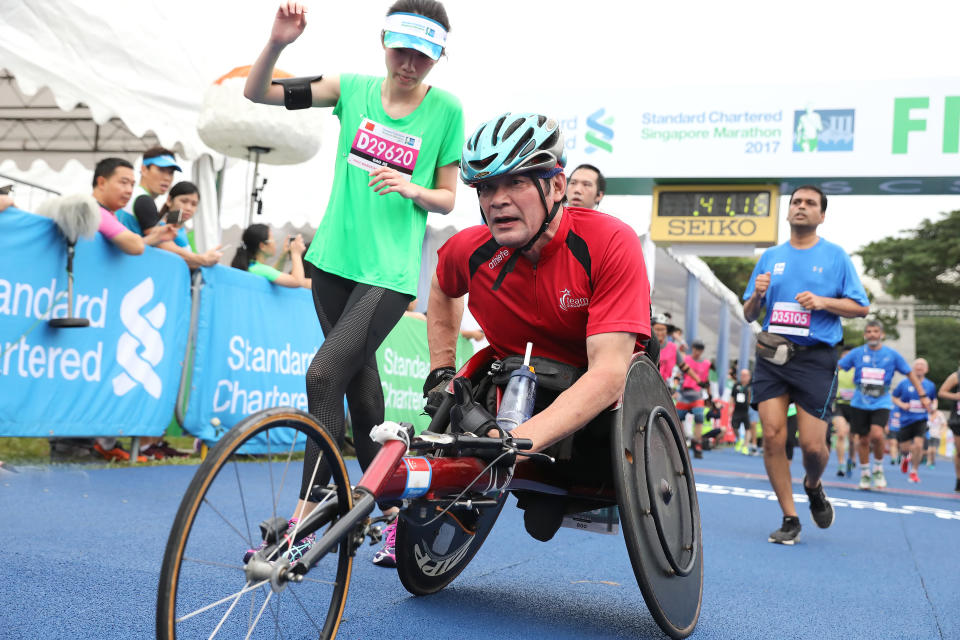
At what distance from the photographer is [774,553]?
486 centimetres

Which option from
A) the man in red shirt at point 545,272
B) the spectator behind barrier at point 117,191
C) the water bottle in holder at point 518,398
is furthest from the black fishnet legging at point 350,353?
the spectator behind barrier at point 117,191

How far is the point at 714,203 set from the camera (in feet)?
59.8

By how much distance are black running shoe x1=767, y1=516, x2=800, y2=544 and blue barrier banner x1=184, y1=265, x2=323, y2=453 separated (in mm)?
4029

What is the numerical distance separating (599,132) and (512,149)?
1711 centimetres

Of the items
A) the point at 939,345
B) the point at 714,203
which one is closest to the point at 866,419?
the point at 714,203

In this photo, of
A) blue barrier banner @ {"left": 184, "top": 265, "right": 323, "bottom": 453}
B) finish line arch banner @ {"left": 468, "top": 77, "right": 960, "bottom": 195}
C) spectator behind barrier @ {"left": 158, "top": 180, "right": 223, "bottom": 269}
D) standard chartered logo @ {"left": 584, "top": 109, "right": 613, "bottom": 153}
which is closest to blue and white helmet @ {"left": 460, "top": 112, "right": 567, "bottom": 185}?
spectator behind barrier @ {"left": 158, "top": 180, "right": 223, "bottom": 269}

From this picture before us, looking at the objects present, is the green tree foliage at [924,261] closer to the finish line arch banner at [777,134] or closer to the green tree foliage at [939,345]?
the finish line arch banner at [777,134]

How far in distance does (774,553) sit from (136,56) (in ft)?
26.9

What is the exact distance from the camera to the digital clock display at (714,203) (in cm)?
1791

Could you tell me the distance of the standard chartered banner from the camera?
30.3 feet

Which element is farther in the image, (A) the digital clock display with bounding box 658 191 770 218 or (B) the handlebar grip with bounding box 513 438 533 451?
(A) the digital clock display with bounding box 658 191 770 218

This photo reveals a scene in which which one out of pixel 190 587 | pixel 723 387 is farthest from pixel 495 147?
pixel 723 387

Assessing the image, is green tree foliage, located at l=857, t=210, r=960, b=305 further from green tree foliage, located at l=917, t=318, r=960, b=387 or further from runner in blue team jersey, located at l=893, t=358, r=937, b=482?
green tree foliage, located at l=917, t=318, r=960, b=387

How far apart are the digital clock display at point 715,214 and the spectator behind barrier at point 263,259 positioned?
37.9 feet
